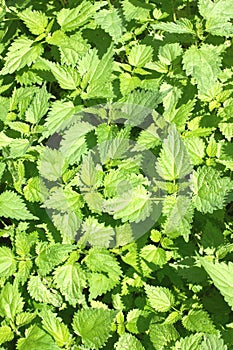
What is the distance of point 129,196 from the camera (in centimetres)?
237

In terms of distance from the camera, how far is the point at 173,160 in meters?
2.40

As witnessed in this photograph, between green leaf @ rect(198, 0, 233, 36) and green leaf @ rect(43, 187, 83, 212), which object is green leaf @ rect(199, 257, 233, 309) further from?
green leaf @ rect(198, 0, 233, 36)

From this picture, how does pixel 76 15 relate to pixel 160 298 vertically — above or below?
above

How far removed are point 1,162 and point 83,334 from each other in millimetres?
890

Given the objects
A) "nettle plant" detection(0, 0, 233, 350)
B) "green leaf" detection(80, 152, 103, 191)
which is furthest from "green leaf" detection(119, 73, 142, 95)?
"green leaf" detection(80, 152, 103, 191)

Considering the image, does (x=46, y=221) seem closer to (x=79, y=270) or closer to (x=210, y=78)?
(x=79, y=270)

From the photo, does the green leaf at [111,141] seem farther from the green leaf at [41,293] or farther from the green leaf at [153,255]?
the green leaf at [41,293]

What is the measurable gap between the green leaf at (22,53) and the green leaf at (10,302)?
104cm

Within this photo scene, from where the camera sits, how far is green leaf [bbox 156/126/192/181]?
7.82 ft

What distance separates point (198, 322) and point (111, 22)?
4.81 ft

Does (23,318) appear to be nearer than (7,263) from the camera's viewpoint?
Yes

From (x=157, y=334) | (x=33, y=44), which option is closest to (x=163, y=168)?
(x=157, y=334)

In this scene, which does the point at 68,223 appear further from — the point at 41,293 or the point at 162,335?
the point at 162,335

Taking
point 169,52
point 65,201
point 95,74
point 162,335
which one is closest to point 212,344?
point 162,335
